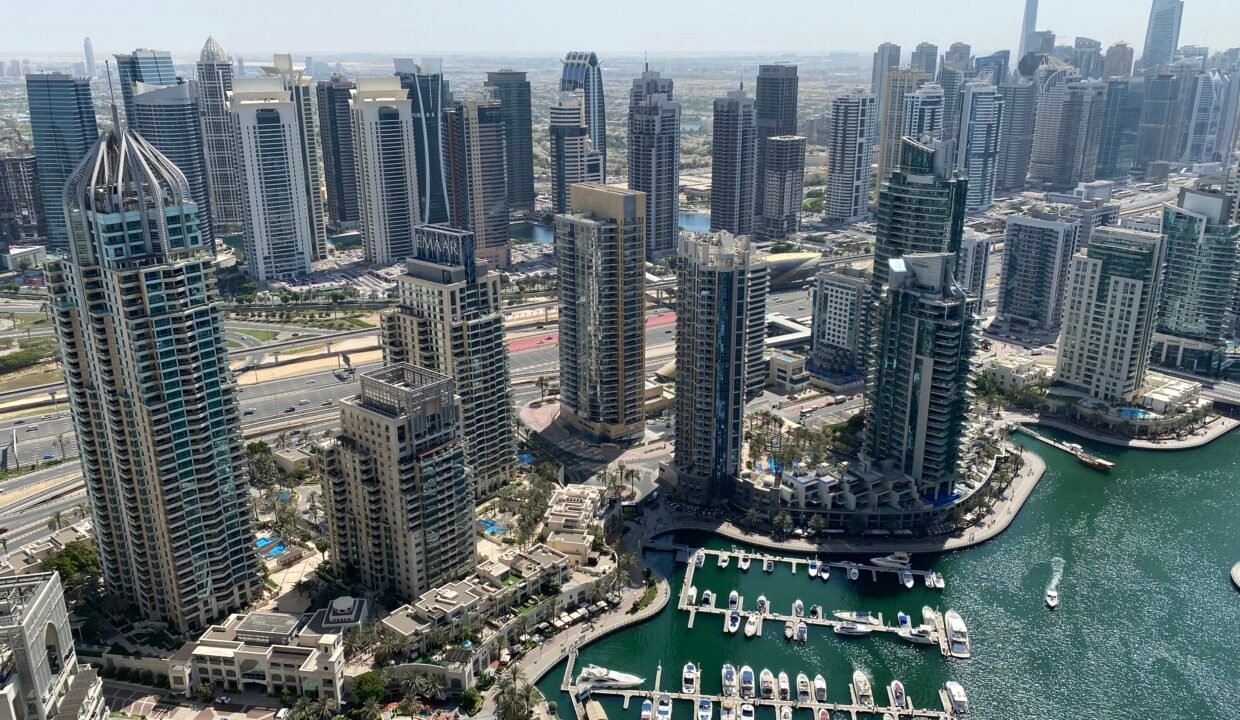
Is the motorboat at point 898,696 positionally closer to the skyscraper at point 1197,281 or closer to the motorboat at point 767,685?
the motorboat at point 767,685

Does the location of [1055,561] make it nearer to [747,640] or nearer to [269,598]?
[747,640]

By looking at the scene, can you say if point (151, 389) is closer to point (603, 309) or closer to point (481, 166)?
point (603, 309)

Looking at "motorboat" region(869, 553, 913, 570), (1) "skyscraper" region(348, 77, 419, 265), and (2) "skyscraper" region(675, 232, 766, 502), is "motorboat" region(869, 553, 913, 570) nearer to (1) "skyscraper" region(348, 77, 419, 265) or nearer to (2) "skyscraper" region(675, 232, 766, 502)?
(2) "skyscraper" region(675, 232, 766, 502)

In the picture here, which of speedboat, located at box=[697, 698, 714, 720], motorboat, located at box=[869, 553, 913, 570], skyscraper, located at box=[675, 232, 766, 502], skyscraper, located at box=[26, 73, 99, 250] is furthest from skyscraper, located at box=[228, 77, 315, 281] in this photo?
speedboat, located at box=[697, 698, 714, 720]

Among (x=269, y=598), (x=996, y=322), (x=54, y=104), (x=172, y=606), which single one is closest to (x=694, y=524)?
(x=269, y=598)

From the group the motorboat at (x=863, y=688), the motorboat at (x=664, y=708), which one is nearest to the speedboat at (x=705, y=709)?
the motorboat at (x=664, y=708)
